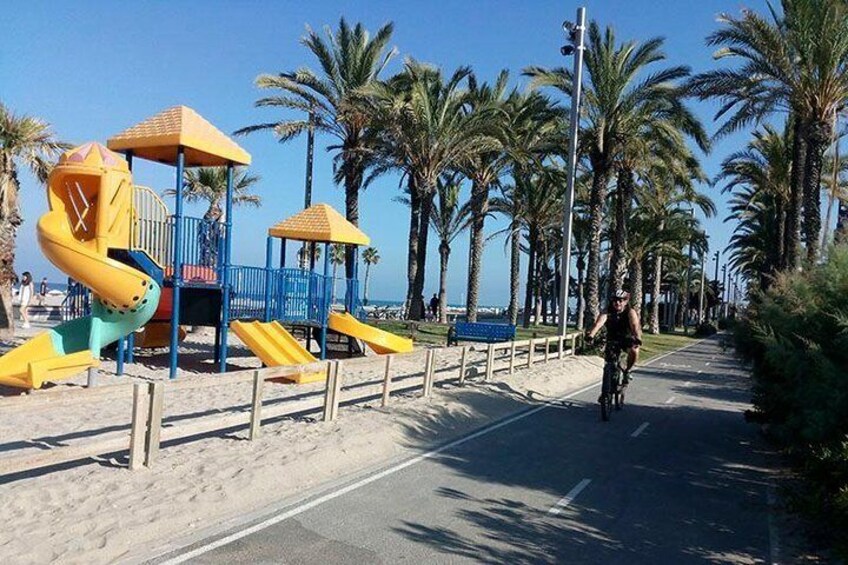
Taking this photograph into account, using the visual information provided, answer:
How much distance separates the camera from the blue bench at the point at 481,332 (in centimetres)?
2558

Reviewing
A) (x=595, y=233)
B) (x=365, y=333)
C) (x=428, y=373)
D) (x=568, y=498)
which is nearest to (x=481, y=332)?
(x=365, y=333)

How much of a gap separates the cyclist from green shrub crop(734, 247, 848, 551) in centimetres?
280

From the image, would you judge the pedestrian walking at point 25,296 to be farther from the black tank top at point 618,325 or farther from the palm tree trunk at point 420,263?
the black tank top at point 618,325

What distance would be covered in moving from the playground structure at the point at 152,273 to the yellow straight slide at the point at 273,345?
3 centimetres

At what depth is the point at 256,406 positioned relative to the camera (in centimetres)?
944

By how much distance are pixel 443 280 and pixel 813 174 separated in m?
24.5

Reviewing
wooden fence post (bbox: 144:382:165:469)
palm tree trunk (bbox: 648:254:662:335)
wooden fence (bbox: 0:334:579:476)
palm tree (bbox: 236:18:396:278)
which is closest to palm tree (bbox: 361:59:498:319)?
palm tree (bbox: 236:18:396:278)

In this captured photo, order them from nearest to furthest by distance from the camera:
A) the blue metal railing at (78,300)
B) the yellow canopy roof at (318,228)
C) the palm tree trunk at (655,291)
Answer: the blue metal railing at (78,300) → the yellow canopy roof at (318,228) → the palm tree trunk at (655,291)

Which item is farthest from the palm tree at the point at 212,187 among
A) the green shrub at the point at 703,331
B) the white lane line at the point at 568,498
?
the green shrub at the point at 703,331

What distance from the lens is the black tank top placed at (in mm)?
13281

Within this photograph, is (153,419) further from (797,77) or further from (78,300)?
(797,77)

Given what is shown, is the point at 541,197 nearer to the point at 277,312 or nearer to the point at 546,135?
the point at 546,135

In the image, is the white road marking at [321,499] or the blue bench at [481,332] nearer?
the white road marking at [321,499]

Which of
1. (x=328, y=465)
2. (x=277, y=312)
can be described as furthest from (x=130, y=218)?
(x=328, y=465)
